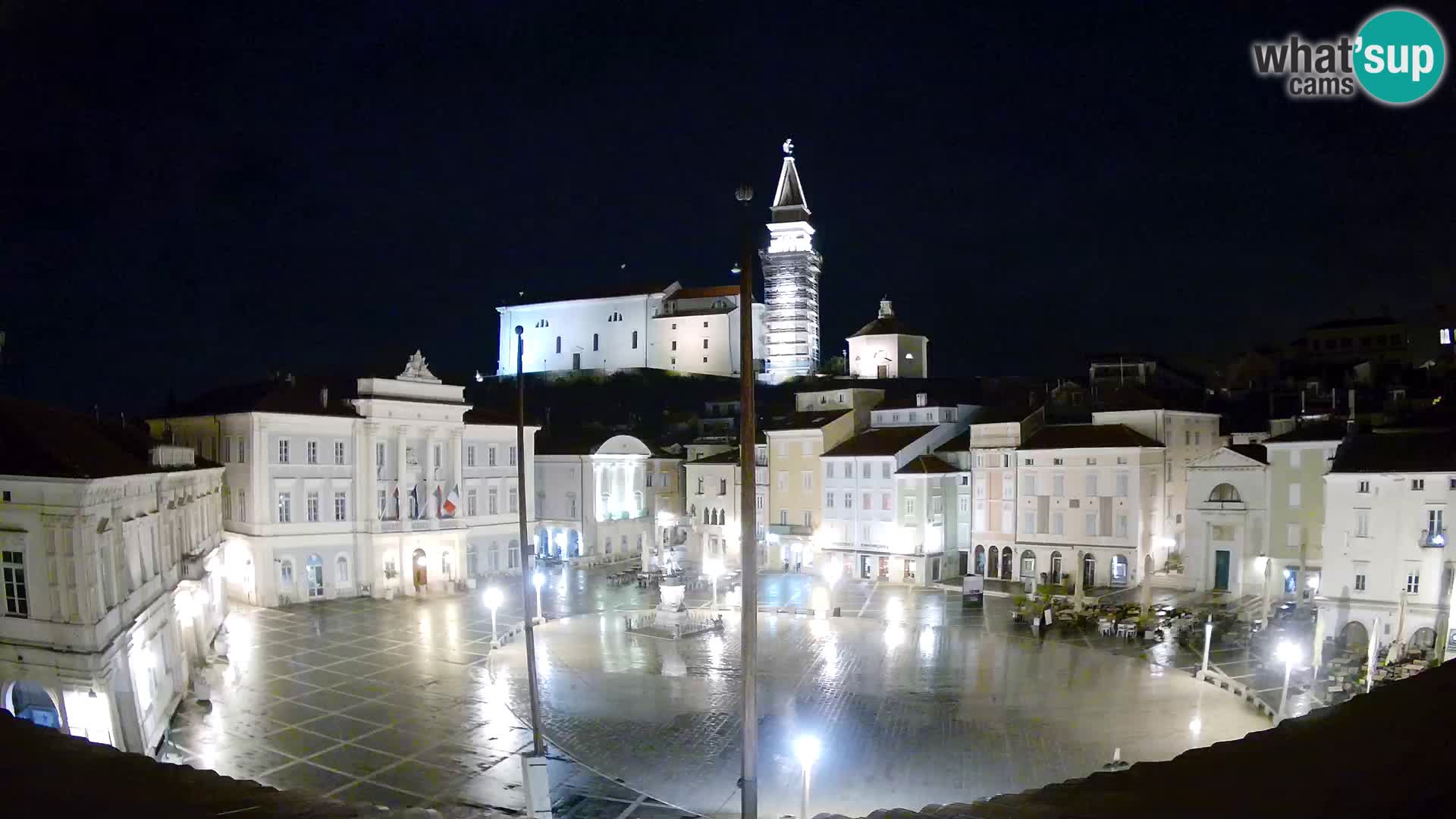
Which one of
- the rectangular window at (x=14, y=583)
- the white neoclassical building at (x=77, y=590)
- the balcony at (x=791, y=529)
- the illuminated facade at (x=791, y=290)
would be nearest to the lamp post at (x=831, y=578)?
the balcony at (x=791, y=529)

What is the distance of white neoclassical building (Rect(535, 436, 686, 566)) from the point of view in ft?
195

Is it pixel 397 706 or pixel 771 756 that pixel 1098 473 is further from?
pixel 397 706

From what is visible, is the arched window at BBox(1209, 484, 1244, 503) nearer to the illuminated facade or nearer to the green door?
the green door

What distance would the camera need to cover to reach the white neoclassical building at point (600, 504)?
59.6 metres

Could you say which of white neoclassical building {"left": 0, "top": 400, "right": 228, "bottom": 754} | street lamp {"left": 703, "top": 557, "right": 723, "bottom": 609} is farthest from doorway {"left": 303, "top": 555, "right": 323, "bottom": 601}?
white neoclassical building {"left": 0, "top": 400, "right": 228, "bottom": 754}

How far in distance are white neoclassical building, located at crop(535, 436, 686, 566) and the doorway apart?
1736cm

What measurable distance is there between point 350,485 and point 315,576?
14.7 feet

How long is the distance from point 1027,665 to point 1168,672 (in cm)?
419

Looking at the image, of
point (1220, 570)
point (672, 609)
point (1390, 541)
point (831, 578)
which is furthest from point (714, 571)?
point (1390, 541)

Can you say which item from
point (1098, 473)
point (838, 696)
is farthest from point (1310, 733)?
point (1098, 473)

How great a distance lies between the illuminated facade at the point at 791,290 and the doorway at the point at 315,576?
202 ft

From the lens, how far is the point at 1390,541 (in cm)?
3216

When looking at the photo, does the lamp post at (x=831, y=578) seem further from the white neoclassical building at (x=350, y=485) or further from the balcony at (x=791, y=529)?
the white neoclassical building at (x=350, y=485)

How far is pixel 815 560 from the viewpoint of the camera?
54.8 metres
